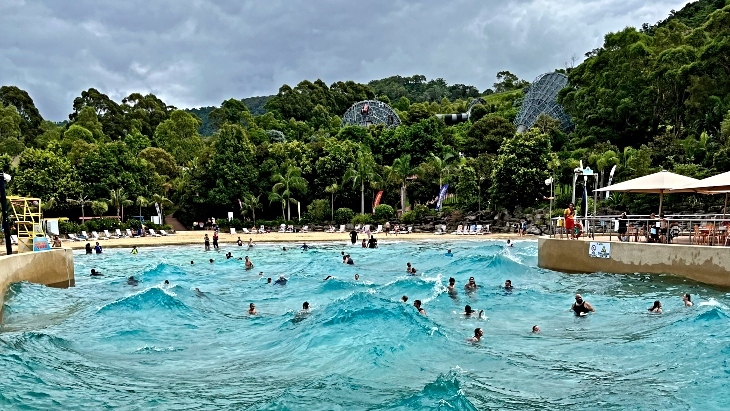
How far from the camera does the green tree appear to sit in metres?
44.3

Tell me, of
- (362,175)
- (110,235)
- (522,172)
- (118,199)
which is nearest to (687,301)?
(522,172)

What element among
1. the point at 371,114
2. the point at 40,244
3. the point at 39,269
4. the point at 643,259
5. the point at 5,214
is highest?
the point at 371,114

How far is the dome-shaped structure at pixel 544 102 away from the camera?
231 ft

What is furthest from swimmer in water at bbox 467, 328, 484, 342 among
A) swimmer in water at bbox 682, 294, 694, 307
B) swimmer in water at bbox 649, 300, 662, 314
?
swimmer in water at bbox 682, 294, 694, 307

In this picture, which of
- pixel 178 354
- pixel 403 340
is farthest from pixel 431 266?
pixel 178 354

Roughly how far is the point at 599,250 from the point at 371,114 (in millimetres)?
59044

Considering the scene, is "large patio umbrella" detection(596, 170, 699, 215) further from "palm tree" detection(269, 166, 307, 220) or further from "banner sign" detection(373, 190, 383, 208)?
"palm tree" detection(269, 166, 307, 220)

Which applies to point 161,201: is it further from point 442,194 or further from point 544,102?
point 544,102

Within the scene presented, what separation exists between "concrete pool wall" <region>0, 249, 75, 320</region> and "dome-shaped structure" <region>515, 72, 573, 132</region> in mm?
57887

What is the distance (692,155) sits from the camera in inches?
1655

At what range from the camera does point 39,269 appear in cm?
2206

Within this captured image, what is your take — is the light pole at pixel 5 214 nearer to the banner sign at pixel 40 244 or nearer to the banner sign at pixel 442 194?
the banner sign at pixel 40 244

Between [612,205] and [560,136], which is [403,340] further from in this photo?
[560,136]

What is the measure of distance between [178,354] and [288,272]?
1442 centimetres
